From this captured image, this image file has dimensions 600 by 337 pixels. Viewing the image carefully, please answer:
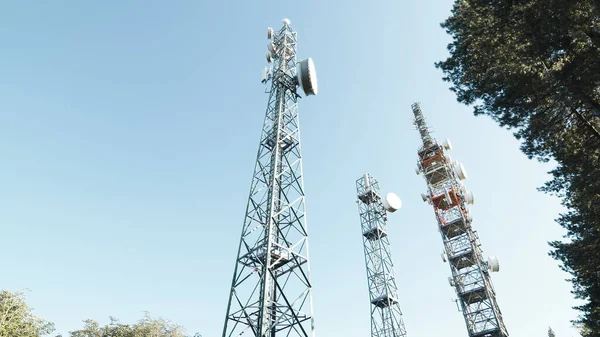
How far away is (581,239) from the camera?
1752 centimetres

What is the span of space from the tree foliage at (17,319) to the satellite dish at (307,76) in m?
31.8

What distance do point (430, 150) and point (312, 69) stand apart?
82.4 feet

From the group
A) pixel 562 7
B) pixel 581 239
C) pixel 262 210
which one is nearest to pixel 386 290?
pixel 581 239

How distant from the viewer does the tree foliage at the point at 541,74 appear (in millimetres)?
10875

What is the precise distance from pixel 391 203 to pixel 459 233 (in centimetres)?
862

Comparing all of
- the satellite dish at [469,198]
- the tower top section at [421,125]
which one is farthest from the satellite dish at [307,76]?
the tower top section at [421,125]

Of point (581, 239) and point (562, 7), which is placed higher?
point (562, 7)

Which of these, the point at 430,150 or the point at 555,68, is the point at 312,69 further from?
the point at 430,150

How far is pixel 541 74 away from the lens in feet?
37.4

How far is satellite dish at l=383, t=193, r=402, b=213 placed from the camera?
31103 mm

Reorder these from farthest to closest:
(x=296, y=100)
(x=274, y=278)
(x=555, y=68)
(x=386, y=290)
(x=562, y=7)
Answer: (x=386, y=290)
(x=296, y=100)
(x=274, y=278)
(x=555, y=68)
(x=562, y=7)

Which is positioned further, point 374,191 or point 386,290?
point 374,191

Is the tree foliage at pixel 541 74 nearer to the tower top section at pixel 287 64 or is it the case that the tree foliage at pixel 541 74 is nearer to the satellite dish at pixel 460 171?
the tower top section at pixel 287 64

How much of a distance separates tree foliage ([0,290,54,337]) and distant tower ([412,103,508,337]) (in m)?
38.5
